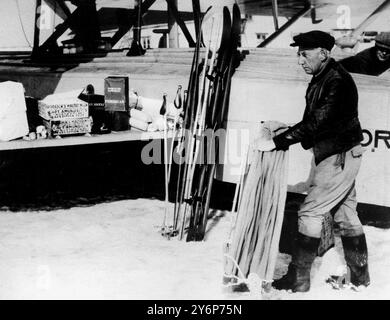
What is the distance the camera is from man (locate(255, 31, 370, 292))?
10.4 ft

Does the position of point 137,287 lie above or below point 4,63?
below

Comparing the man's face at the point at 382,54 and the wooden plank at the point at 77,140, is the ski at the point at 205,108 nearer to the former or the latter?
the wooden plank at the point at 77,140

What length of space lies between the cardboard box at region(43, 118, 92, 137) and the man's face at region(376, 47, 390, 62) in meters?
2.90

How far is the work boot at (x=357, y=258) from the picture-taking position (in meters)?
3.43

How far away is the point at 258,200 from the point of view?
134 inches

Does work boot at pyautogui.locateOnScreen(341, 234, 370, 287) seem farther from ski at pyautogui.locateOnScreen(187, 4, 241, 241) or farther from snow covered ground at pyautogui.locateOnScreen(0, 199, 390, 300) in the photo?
ski at pyautogui.locateOnScreen(187, 4, 241, 241)

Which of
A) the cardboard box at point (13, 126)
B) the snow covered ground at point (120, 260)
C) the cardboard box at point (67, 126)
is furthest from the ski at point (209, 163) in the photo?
the cardboard box at point (13, 126)

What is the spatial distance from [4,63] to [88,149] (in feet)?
8.56

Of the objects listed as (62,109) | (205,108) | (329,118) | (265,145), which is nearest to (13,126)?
(62,109)

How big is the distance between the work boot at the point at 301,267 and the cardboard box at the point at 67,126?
259 centimetres

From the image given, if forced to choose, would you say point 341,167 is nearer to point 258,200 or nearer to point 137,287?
point 258,200

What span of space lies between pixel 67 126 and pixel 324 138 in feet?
9.00

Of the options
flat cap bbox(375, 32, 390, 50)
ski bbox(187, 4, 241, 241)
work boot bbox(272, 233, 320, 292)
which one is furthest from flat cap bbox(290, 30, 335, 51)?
ski bbox(187, 4, 241, 241)

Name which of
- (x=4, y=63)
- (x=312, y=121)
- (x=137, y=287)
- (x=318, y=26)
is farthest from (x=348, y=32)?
(x=318, y=26)
